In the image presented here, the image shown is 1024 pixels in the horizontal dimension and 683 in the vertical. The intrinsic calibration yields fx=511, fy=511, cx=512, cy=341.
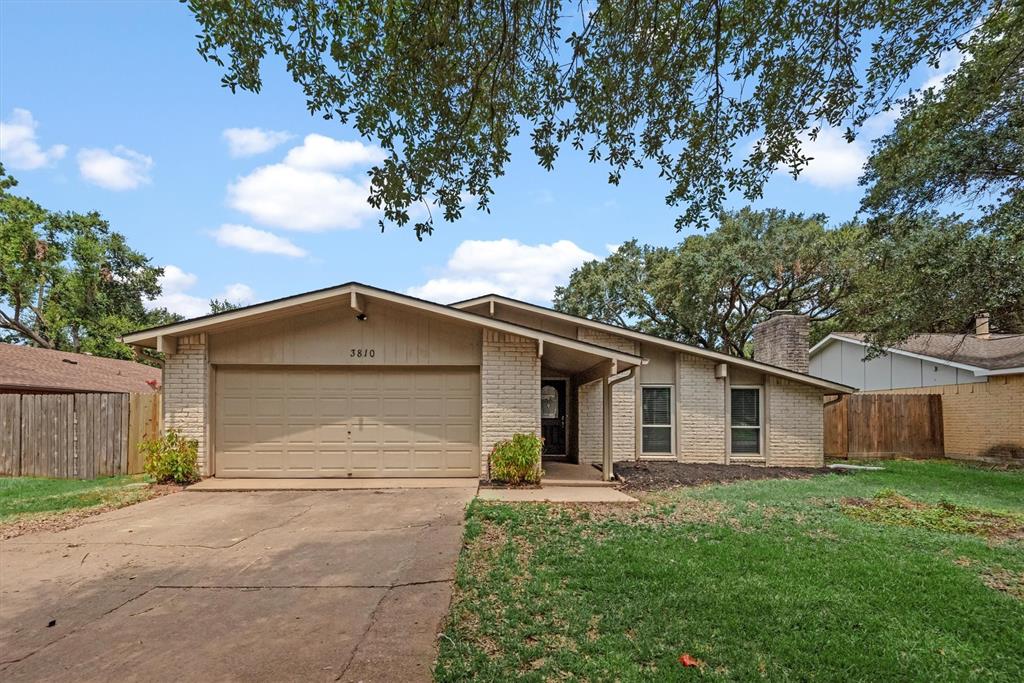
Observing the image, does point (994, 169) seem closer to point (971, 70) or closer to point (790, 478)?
point (971, 70)

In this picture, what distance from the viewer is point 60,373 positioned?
16.4 meters

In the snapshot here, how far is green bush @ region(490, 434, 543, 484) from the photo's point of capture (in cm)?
903

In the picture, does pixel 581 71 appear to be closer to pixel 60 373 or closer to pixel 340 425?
pixel 340 425

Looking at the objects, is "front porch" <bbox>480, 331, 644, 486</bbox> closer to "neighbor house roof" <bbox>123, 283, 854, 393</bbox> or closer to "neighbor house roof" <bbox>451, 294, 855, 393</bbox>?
"neighbor house roof" <bbox>123, 283, 854, 393</bbox>

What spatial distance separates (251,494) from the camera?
8648mm

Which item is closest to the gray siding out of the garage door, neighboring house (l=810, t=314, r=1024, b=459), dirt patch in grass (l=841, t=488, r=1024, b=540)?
neighboring house (l=810, t=314, r=1024, b=459)

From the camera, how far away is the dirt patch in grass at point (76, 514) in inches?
263

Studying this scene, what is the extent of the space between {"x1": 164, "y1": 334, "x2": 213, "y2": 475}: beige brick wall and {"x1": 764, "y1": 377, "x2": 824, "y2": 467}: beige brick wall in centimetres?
1248

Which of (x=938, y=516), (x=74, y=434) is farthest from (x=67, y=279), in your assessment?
(x=938, y=516)

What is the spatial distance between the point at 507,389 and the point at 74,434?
370 inches

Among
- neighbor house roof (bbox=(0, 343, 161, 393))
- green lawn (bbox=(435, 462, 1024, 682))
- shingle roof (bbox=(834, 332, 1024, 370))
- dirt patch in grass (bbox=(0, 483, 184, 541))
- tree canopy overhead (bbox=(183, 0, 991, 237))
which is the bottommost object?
dirt patch in grass (bbox=(0, 483, 184, 541))

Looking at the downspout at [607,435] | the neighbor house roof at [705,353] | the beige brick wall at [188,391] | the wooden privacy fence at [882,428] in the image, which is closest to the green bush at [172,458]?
the beige brick wall at [188,391]

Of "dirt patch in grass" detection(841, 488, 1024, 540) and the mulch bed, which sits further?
the mulch bed

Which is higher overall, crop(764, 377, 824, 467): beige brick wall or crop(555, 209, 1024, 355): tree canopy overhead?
crop(555, 209, 1024, 355): tree canopy overhead
